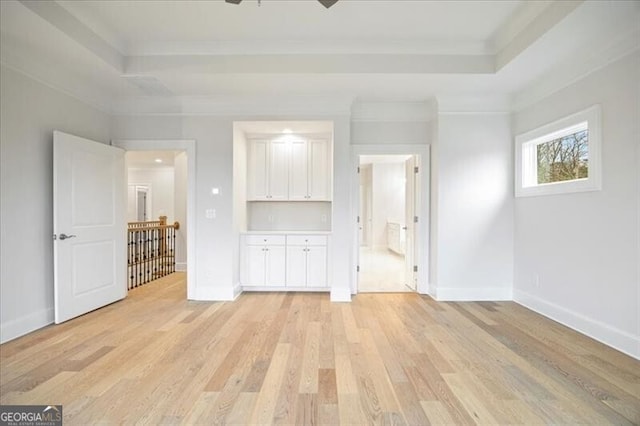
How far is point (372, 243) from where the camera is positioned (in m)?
10.7

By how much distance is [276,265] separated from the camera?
462 centimetres

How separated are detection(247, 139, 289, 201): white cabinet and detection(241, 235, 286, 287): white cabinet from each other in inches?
29.5

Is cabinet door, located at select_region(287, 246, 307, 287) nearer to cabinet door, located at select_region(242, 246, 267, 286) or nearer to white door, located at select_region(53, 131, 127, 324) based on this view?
cabinet door, located at select_region(242, 246, 267, 286)

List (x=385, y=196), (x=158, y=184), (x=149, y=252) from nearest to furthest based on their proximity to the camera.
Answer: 1. (x=149, y=252)
2. (x=158, y=184)
3. (x=385, y=196)

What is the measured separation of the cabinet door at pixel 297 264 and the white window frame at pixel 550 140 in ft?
9.76

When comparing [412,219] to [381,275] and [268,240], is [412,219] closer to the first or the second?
[381,275]

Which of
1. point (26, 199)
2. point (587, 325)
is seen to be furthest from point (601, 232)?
point (26, 199)

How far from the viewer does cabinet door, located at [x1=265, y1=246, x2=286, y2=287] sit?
4.62 m

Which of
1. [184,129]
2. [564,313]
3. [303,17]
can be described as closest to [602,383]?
[564,313]

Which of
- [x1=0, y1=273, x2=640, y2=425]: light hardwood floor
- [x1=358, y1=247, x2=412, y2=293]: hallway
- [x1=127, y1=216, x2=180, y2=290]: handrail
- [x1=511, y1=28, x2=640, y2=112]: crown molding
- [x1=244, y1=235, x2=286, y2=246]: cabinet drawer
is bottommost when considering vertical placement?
[x1=358, y1=247, x2=412, y2=293]: hallway

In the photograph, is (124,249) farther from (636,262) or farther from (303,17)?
(636,262)

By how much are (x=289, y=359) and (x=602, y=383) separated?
7.26 feet

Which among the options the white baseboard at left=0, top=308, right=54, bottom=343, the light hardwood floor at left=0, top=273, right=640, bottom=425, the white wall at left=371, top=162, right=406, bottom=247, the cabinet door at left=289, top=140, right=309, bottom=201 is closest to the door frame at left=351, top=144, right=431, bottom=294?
the cabinet door at left=289, top=140, right=309, bottom=201

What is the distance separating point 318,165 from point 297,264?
5.05 ft
